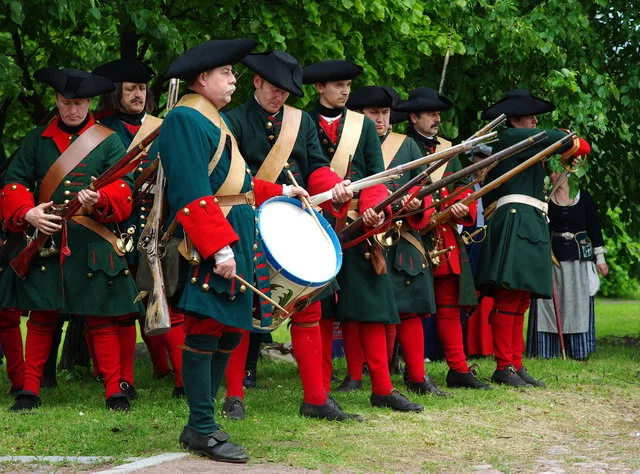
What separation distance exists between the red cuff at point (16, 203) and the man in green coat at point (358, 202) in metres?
1.90

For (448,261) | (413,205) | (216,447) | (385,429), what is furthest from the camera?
(448,261)

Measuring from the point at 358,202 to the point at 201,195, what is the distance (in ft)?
7.31

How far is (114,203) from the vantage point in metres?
7.08

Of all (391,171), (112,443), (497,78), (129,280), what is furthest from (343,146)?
(497,78)

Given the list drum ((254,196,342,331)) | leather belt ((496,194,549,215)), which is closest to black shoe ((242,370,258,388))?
leather belt ((496,194,549,215))

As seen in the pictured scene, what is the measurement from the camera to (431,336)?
35.4 feet

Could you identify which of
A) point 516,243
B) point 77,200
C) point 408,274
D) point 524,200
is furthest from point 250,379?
point 524,200

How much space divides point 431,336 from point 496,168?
2.65m

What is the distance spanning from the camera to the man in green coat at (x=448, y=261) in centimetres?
832

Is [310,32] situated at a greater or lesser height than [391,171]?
greater

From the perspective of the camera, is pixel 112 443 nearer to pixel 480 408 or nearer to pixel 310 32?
pixel 480 408

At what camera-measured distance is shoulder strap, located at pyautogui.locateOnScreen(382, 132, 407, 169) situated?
796 centimetres

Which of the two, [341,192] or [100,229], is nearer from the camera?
[341,192]

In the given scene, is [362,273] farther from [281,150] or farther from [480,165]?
[281,150]
